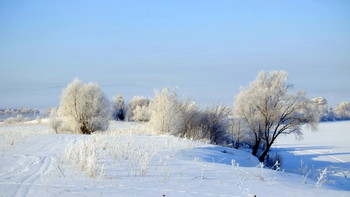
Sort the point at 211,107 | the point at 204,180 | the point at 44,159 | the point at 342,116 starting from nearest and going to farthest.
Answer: the point at 204,180
the point at 44,159
the point at 211,107
the point at 342,116

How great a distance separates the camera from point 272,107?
2736 cm

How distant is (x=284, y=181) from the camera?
6723mm

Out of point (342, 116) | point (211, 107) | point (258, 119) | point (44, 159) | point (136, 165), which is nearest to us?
point (136, 165)

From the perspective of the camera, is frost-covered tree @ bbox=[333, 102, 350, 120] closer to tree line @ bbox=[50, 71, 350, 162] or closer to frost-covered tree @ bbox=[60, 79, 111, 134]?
tree line @ bbox=[50, 71, 350, 162]

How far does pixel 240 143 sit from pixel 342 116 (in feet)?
230

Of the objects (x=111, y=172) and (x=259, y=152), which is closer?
(x=111, y=172)

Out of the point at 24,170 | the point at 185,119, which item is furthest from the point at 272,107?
the point at 24,170

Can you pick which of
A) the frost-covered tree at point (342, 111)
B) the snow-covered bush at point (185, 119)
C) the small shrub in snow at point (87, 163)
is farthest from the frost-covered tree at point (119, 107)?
the frost-covered tree at point (342, 111)

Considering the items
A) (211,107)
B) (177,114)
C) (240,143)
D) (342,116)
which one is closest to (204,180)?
(177,114)

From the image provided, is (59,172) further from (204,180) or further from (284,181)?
(284,181)

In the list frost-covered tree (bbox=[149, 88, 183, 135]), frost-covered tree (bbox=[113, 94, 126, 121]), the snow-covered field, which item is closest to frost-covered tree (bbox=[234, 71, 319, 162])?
frost-covered tree (bbox=[149, 88, 183, 135])

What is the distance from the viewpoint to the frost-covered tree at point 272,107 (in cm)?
2725

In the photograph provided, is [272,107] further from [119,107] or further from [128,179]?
[119,107]

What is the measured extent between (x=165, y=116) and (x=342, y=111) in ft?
277
